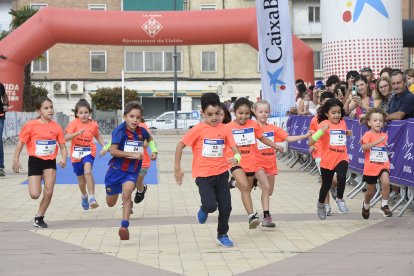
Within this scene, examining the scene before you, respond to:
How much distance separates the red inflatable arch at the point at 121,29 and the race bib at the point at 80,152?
15277 mm

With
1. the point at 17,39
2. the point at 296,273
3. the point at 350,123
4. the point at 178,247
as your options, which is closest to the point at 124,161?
the point at 178,247

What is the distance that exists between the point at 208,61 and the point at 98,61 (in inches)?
294

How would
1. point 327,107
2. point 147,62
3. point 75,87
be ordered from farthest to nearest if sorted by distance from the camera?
point 147,62 < point 75,87 < point 327,107

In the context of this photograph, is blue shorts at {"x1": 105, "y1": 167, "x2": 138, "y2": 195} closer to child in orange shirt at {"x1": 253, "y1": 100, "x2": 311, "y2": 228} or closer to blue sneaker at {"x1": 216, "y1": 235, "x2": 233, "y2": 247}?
blue sneaker at {"x1": 216, "y1": 235, "x2": 233, "y2": 247}

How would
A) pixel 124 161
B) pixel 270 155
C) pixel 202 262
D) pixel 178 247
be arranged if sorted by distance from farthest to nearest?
pixel 270 155 < pixel 124 161 < pixel 178 247 < pixel 202 262

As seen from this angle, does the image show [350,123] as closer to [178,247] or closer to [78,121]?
[78,121]

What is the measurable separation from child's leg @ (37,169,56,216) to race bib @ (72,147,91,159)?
190 cm

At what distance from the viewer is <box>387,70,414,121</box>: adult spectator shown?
12.8 metres

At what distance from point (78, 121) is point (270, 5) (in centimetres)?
951

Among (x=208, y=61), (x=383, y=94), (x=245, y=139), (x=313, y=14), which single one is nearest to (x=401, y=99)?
(x=383, y=94)

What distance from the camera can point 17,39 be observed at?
28.5 meters

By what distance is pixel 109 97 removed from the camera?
6103cm

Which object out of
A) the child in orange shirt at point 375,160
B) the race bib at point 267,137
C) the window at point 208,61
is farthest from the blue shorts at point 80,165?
the window at point 208,61

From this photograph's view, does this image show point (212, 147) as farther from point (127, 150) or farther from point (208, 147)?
point (127, 150)
